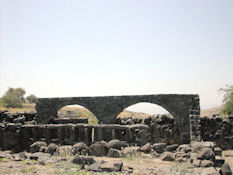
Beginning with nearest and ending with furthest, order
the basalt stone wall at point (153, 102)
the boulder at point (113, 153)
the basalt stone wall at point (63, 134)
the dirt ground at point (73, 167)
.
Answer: the dirt ground at point (73, 167)
the boulder at point (113, 153)
the basalt stone wall at point (63, 134)
the basalt stone wall at point (153, 102)

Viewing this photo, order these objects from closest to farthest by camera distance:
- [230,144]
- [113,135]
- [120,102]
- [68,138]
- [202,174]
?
[202,174]
[113,135]
[68,138]
[230,144]
[120,102]

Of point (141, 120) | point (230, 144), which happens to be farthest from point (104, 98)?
point (230, 144)

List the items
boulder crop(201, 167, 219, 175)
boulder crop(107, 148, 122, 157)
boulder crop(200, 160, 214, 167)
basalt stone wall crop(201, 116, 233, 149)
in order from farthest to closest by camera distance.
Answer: basalt stone wall crop(201, 116, 233, 149)
boulder crop(107, 148, 122, 157)
boulder crop(200, 160, 214, 167)
boulder crop(201, 167, 219, 175)

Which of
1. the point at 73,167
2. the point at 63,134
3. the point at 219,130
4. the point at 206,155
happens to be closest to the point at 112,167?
the point at 73,167

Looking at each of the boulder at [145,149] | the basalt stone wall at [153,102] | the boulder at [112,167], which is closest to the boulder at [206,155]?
the boulder at [112,167]

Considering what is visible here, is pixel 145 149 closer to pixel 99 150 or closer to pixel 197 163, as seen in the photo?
pixel 99 150

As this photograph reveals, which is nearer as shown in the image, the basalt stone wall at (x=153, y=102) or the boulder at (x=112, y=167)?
the boulder at (x=112, y=167)

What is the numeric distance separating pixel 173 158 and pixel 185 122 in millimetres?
7112

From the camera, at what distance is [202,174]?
797cm

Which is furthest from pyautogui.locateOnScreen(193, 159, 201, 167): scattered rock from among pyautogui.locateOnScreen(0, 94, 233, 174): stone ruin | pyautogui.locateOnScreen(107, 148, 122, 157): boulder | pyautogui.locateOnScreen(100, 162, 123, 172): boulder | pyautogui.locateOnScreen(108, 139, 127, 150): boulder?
pyautogui.locateOnScreen(108, 139, 127, 150): boulder

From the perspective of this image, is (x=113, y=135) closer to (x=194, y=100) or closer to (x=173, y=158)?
(x=173, y=158)

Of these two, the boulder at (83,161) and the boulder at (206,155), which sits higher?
the boulder at (206,155)

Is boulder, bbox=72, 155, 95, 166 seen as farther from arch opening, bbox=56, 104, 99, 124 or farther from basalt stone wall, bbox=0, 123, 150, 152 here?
arch opening, bbox=56, 104, 99, 124

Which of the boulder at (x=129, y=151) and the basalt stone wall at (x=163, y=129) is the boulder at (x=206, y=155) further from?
the basalt stone wall at (x=163, y=129)
